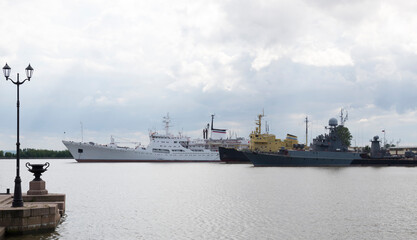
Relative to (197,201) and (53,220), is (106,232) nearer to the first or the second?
(53,220)

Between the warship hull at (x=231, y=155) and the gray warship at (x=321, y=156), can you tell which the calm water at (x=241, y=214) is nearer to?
the gray warship at (x=321, y=156)

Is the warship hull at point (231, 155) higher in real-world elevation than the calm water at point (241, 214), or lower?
higher

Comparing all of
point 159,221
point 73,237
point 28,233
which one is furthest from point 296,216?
point 28,233

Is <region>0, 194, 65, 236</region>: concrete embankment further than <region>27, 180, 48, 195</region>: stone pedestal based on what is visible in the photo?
No

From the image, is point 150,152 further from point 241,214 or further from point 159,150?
point 241,214

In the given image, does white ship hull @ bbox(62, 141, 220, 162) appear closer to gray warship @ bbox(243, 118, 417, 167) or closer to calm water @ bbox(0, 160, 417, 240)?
gray warship @ bbox(243, 118, 417, 167)

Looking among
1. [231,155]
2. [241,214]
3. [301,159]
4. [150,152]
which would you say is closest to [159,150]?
[150,152]

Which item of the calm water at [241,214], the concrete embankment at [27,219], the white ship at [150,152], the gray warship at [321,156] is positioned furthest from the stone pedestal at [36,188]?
the white ship at [150,152]

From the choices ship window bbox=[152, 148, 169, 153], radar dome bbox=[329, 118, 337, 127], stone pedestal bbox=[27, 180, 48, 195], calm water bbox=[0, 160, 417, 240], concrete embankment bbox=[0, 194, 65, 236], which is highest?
radar dome bbox=[329, 118, 337, 127]

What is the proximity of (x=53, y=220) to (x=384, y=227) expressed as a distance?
51.7 feet

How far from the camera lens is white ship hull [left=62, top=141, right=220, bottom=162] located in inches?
5037

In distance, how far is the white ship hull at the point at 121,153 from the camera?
127938 mm

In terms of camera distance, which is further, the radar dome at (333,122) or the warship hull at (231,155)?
the warship hull at (231,155)

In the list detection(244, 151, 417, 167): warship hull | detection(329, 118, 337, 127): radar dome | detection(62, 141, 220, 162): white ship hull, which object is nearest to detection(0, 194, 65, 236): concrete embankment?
detection(244, 151, 417, 167): warship hull
